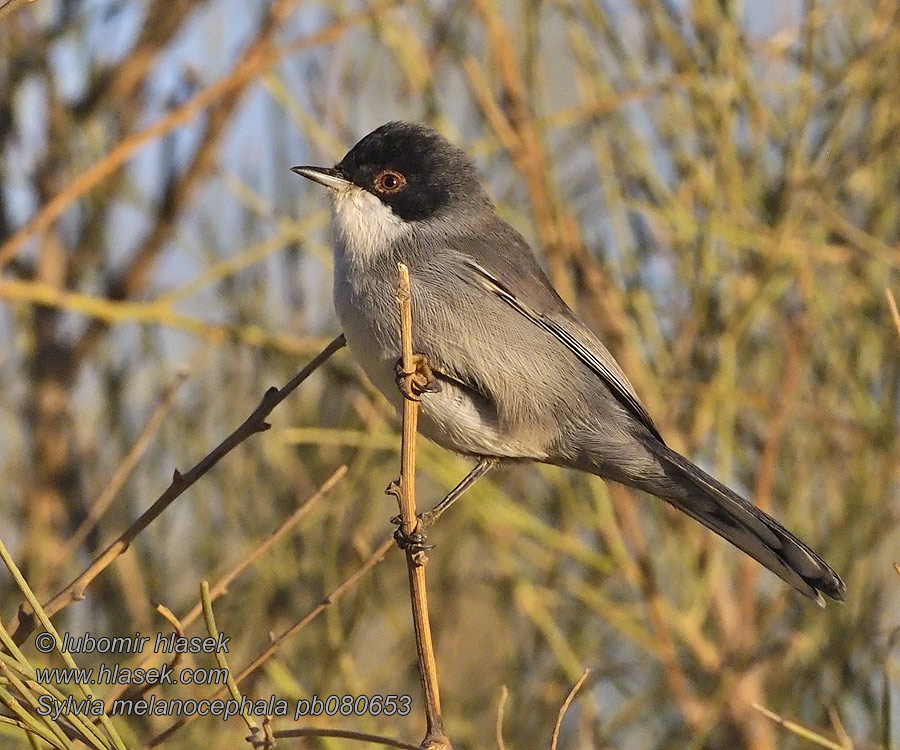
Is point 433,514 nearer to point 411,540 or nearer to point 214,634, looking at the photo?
point 411,540

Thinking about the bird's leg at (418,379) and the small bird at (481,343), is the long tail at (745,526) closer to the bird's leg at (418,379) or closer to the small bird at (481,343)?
the small bird at (481,343)

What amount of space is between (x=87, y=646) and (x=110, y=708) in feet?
3.10

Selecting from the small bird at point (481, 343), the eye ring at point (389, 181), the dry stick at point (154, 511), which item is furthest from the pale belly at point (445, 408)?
the dry stick at point (154, 511)

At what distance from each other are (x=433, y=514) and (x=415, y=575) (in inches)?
32.3

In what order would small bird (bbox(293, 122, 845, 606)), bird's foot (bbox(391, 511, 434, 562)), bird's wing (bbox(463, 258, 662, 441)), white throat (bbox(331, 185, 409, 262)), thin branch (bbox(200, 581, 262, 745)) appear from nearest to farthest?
1. thin branch (bbox(200, 581, 262, 745))
2. bird's foot (bbox(391, 511, 434, 562))
3. small bird (bbox(293, 122, 845, 606))
4. white throat (bbox(331, 185, 409, 262))
5. bird's wing (bbox(463, 258, 662, 441))

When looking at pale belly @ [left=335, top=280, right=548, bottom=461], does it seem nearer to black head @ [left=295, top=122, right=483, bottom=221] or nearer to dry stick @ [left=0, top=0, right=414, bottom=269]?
black head @ [left=295, top=122, right=483, bottom=221]

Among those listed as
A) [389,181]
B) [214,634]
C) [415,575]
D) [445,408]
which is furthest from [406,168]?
[214,634]

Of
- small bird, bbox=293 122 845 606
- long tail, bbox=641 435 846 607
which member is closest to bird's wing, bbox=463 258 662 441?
small bird, bbox=293 122 845 606

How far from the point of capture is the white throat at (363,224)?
10.5ft

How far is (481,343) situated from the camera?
3092 millimetres

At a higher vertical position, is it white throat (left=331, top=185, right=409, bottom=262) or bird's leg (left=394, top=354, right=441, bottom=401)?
white throat (left=331, top=185, right=409, bottom=262)

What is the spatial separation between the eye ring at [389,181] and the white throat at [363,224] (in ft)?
0.14

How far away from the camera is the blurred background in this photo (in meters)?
3.75

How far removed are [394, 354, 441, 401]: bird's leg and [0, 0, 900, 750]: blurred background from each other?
602 mm
